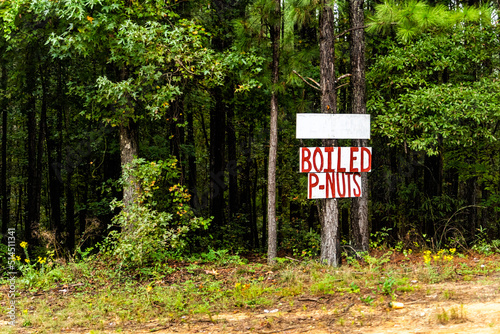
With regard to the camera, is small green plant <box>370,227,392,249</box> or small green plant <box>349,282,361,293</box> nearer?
Result: small green plant <box>349,282,361,293</box>

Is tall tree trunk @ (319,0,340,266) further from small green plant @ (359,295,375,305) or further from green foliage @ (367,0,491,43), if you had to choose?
small green plant @ (359,295,375,305)

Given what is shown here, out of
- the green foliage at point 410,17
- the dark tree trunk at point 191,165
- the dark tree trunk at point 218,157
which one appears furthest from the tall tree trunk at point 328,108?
the dark tree trunk at point 191,165

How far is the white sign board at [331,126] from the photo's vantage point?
7.46 metres

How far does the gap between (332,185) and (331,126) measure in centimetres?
105

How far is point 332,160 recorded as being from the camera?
7500 millimetres

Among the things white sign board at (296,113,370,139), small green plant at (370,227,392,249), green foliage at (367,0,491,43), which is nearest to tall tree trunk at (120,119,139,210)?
white sign board at (296,113,370,139)

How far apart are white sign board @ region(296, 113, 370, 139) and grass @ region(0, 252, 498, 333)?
2340 mm

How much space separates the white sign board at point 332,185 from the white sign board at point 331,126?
2.29 ft

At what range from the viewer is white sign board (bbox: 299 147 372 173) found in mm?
7414

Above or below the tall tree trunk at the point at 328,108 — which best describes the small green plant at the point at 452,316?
below

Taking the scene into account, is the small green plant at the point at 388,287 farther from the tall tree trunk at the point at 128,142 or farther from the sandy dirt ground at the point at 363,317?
the tall tree trunk at the point at 128,142

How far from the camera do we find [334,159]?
7504 mm

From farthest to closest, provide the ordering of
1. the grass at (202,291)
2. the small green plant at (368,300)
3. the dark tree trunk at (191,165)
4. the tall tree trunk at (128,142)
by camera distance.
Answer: the dark tree trunk at (191,165) → the tall tree trunk at (128,142) → the grass at (202,291) → the small green plant at (368,300)

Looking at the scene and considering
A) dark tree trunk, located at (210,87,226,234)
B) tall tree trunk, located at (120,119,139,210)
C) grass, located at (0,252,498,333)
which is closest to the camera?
grass, located at (0,252,498,333)
